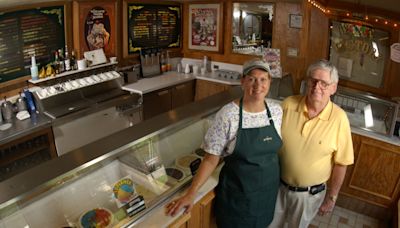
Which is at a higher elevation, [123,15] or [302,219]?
[123,15]

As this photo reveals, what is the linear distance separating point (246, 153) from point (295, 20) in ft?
12.1

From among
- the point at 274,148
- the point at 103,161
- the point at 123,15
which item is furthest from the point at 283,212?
the point at 123,15

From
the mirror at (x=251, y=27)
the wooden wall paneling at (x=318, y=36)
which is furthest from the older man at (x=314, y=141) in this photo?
the mirror at (x=251, y=27)

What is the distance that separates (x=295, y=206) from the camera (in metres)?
2.31

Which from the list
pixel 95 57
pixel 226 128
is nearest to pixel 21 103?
pixel 95 57

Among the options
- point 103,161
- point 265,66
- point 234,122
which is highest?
point 265,66

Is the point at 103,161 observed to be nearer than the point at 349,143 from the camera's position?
Yes

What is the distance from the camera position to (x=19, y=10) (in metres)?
3.86

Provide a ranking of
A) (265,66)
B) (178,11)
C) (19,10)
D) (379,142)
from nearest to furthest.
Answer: (265,66) < (379,142) < (19,10) < (178,11)

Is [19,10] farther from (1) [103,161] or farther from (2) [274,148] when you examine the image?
(2) [274,148]

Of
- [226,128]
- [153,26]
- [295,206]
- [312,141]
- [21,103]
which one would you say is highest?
[153,26]

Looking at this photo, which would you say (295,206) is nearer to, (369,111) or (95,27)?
(369,111)

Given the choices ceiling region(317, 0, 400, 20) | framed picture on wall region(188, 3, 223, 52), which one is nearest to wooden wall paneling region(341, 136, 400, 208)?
ceiling region(317, 0, 400, 20)

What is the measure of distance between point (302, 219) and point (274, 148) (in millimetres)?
668
